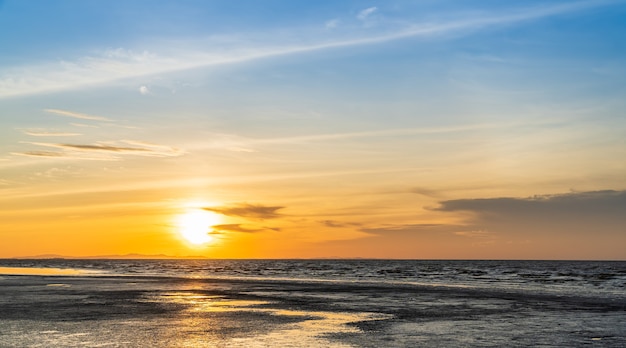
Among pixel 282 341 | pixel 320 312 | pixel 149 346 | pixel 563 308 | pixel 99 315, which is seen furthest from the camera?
pixel 563 308

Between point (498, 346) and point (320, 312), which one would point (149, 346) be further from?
point (320, 312)

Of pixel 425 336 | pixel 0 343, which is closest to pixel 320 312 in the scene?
pixel 425 336

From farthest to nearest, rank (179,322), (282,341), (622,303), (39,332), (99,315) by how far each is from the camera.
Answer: (622,303) < (99,315) < (179,322) < (39,332) < (282,341)

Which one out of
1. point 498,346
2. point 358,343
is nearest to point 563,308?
point 498,346

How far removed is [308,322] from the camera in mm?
22047

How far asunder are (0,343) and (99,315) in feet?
23.9

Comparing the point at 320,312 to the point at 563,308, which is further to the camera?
the point at 563,308

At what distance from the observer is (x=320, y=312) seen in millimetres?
25828

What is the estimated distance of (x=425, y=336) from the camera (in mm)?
18297

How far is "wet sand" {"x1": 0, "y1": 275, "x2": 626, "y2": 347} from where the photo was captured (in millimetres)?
17234

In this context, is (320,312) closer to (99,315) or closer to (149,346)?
(99,315)

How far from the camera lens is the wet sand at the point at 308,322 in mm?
17234

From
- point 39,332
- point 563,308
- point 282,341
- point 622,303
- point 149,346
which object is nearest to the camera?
point 149,346

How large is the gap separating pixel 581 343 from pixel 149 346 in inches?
453
